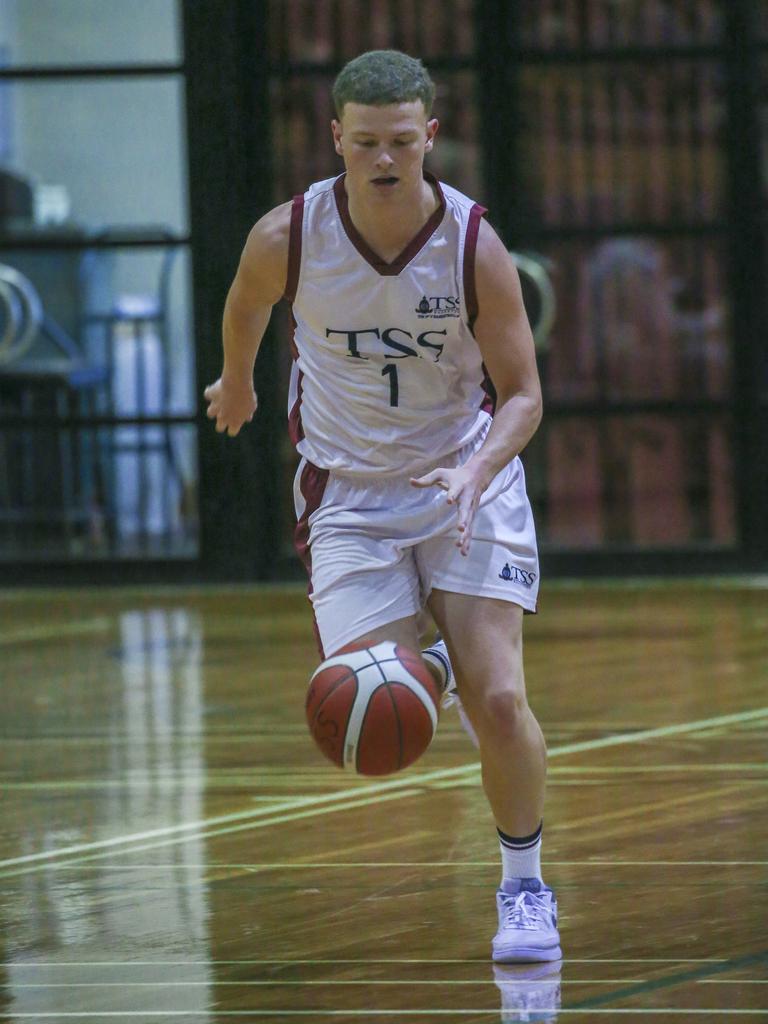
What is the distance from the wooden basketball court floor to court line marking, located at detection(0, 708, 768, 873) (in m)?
0.01

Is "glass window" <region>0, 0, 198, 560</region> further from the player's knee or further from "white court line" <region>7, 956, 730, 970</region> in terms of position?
the player's knee

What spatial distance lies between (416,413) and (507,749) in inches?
24.6

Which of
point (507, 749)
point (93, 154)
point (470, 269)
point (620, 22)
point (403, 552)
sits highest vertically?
point (620, 22)

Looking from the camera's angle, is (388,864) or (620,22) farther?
(620,22)

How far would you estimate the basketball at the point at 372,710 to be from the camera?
307 centimetres

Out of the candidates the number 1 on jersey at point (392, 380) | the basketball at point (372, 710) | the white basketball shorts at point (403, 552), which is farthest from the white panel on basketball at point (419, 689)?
→ the number 1 on jersey at point (392, 380)

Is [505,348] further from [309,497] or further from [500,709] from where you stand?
[500,709]

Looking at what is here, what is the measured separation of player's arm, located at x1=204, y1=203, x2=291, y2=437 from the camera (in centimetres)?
336

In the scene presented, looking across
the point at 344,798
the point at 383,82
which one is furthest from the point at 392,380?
the point at 344,798

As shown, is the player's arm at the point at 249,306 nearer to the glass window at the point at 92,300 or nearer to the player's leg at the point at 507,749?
the player's leg at the point at 507,749

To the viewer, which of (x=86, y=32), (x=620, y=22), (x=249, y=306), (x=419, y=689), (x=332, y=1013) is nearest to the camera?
(x=332, y=1013)

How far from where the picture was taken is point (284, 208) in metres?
A: 3.39

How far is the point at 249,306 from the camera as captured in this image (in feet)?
11.4

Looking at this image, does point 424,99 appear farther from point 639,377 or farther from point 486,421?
point 639,377
